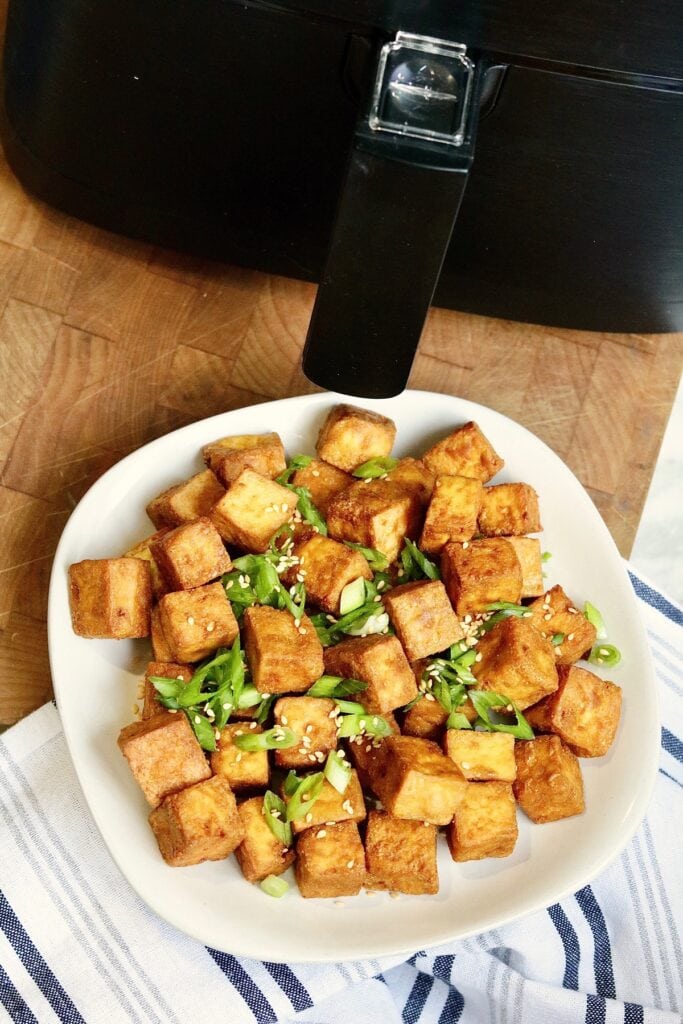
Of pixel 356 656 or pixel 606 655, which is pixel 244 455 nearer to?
pixel 356 656

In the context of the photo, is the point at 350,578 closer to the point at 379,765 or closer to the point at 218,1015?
the point at 379,765

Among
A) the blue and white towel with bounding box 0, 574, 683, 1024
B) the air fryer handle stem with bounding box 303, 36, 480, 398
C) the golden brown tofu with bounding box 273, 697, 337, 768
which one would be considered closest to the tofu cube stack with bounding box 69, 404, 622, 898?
the golden brown tofu with bounding box 273, 697, 337, 768

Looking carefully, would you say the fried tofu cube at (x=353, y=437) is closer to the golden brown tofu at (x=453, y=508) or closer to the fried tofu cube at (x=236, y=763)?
the golden brown tofu at (x=453, y=508)

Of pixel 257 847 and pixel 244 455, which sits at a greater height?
pixel 244 455

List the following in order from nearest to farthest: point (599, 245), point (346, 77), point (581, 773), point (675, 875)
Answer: point (346, 77) < point (599, 245) < point (581, 773) < point (675, 875)

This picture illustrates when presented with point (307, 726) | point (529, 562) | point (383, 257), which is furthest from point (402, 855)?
point (383, 257)

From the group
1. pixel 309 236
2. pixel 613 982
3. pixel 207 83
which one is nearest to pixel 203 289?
pixel 309 236
